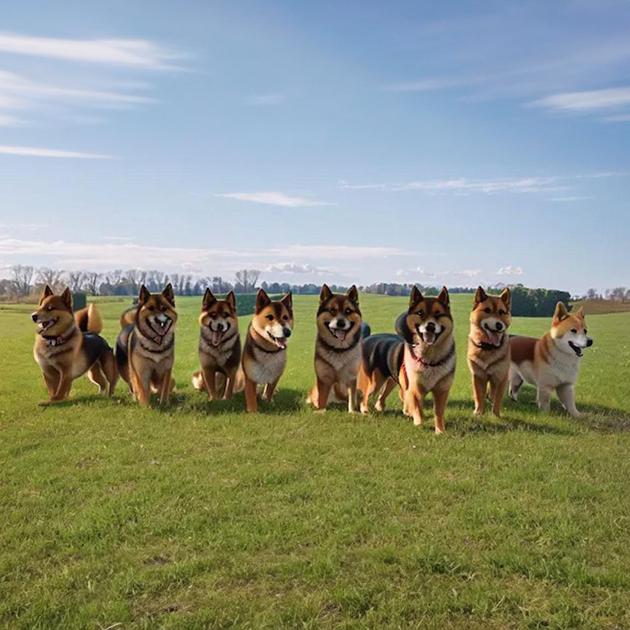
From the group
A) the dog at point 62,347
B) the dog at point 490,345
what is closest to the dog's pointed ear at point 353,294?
the dog at point 490,345

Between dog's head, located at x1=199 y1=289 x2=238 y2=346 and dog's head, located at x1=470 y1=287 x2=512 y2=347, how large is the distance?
3941 mm

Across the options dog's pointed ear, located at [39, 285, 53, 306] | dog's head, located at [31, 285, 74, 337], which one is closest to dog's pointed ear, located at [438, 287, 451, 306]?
dog's head, located at [31, 285, 74, 337]

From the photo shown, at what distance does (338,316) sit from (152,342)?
308 centimetres

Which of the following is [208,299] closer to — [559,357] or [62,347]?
[62,347]

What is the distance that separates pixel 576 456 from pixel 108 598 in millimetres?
5804

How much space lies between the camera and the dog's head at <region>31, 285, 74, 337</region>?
1014 centimetres

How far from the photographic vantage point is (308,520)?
552cm

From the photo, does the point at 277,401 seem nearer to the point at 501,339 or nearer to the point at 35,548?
the point at 501,339

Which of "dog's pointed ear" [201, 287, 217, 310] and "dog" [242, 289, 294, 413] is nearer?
"dog" [242, 289, 294, 413]

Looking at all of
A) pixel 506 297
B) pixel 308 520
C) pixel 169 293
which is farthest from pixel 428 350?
pixel 169 293

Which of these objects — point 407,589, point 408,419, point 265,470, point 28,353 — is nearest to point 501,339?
point 408,419

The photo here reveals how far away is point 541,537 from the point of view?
523 cm

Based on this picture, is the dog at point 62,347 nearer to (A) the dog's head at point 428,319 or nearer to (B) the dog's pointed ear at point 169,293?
(B) the dog's pointed ear at point 169,293

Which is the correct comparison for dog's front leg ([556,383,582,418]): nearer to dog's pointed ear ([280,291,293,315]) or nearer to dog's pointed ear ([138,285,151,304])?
dog's pointed ear ([280,291,293,315])
